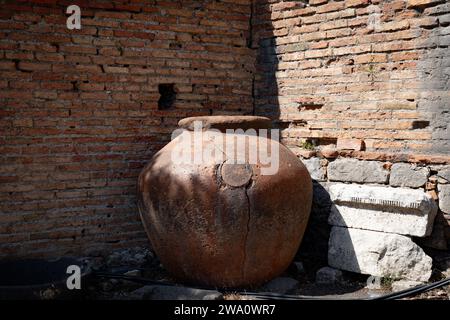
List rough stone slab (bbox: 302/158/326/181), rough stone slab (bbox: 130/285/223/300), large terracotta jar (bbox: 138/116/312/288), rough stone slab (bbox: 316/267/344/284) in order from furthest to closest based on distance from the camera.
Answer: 1. rough stone slab (bbox: 302/158/326/181)
2. rough stone slab (bbox: 316/267/344/284)
3. large terracotta jar (bbox: 138/116/312/288)
4. rough stone slab (bbox: 130/285/223/300)

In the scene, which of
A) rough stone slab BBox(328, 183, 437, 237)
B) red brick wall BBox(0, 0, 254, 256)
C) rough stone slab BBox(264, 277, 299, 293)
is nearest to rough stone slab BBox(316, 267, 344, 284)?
rough stone slab BBox(264, 277, 299, 293)

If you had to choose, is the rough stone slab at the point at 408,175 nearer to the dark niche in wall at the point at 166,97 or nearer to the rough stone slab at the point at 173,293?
the rough stone slab at the point at 173,293

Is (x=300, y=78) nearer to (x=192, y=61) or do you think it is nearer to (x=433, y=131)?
(x=192, y=61)

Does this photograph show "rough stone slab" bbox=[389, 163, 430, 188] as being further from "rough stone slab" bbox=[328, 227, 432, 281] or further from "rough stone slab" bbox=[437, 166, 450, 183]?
"rough stone slab" bbox=[328, 227, 432, 281]

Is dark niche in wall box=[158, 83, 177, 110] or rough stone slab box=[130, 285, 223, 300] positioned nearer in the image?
rough stone slab box=[130, 285, 223, 300]

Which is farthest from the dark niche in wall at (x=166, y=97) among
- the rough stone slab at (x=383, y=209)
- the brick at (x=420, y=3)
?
the brick at (x=420, y=3)

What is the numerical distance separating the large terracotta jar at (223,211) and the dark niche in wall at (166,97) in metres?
0.97

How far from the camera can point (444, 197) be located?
462 centimetres

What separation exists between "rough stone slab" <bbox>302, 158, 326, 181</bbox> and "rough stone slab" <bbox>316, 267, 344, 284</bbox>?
2.99ft

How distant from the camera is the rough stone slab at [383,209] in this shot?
4.54m

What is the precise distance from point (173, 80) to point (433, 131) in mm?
2459

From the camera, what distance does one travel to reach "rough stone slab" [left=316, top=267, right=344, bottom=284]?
4820 mm

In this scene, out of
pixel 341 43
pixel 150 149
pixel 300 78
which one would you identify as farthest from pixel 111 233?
pixel 341 43

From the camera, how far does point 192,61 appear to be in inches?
216
